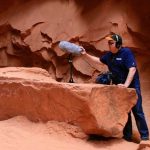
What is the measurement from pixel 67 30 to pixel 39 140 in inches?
141

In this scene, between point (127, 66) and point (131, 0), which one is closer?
point (127, 66)

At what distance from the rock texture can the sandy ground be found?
0.30 ft

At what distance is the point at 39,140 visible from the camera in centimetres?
305

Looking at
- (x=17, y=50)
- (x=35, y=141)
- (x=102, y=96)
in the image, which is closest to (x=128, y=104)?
(x=102, y=96)

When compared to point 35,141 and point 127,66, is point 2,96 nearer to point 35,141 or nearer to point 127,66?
point 35,141

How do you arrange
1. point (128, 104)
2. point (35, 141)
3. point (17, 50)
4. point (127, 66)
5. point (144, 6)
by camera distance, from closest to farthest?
point (35, 141) < point (128, 104) < point (127, 66) < point (144, 6) < point (17, 50)

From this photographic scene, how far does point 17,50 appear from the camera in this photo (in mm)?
6973

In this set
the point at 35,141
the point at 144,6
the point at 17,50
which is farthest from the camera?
the point at 17,50

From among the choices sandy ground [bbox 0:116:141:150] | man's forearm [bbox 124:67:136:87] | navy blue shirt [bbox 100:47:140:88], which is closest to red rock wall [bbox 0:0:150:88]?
navy blue shirt [bbox 100:47:140:88]

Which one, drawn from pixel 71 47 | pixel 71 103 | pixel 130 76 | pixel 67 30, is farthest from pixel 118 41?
pixel 67 30

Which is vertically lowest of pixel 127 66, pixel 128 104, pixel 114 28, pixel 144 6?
pixel 128 104

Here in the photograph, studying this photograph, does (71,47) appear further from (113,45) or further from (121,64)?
(121,64)

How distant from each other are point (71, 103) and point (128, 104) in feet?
1.94

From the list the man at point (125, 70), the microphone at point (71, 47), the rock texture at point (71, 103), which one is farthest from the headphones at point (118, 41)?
the rock texture at point (71, 103)
